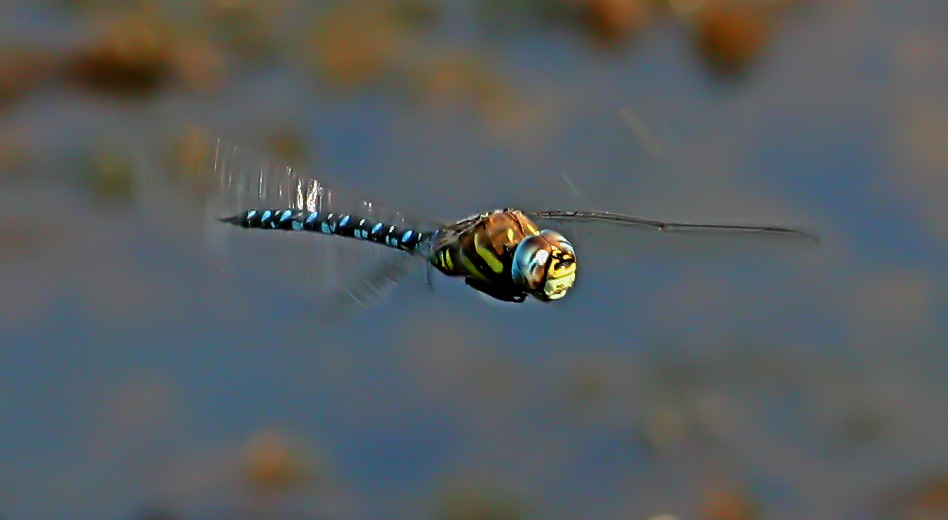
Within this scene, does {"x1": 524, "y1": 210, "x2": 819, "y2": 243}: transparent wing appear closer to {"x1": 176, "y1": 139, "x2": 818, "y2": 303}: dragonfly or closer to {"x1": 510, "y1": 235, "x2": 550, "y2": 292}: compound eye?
{"x1": 176, "y1": 139, "x2": 818, "y2": 303}: dragonfly

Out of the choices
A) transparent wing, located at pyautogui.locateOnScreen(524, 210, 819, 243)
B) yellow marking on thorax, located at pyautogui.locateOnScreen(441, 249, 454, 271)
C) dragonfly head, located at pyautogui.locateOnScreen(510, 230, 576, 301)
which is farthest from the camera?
yellow marking on thorax, located at pyautogui.locateOnScreen(441, 249, 454, 271)

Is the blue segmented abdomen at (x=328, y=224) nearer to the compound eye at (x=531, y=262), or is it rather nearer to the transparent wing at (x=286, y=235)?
the transparent wing at (x=286, y=235)

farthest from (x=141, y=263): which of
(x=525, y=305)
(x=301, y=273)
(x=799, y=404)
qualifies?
(x=799, y=404)

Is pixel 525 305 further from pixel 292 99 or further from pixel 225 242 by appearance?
pixel 292 99

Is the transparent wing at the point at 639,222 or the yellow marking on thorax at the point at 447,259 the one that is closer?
the transparent wing at the point at 639,222

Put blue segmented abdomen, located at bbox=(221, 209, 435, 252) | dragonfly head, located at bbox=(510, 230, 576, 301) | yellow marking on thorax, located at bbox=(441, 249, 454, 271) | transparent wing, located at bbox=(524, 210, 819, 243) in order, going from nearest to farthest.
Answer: dragonfly head, located at bbox=(510, 230, 576, 301) < transparent wing, located at bbox=(524, 210, 819, 243) < yellow marking on thorax, located at bbox=(441, 249, 454, 271) < blue segmented abdomen, located at bbox=(221, 209, 435, 252)

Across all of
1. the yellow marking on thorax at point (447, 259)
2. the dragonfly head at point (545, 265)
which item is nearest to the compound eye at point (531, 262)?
the dragonfly head at point (545, 265)

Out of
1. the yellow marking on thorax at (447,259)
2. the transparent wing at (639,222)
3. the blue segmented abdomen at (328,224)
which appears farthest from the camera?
the blue segmented abdomen at (328,224)

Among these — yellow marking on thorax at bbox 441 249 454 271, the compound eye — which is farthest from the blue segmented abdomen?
the compound eye
